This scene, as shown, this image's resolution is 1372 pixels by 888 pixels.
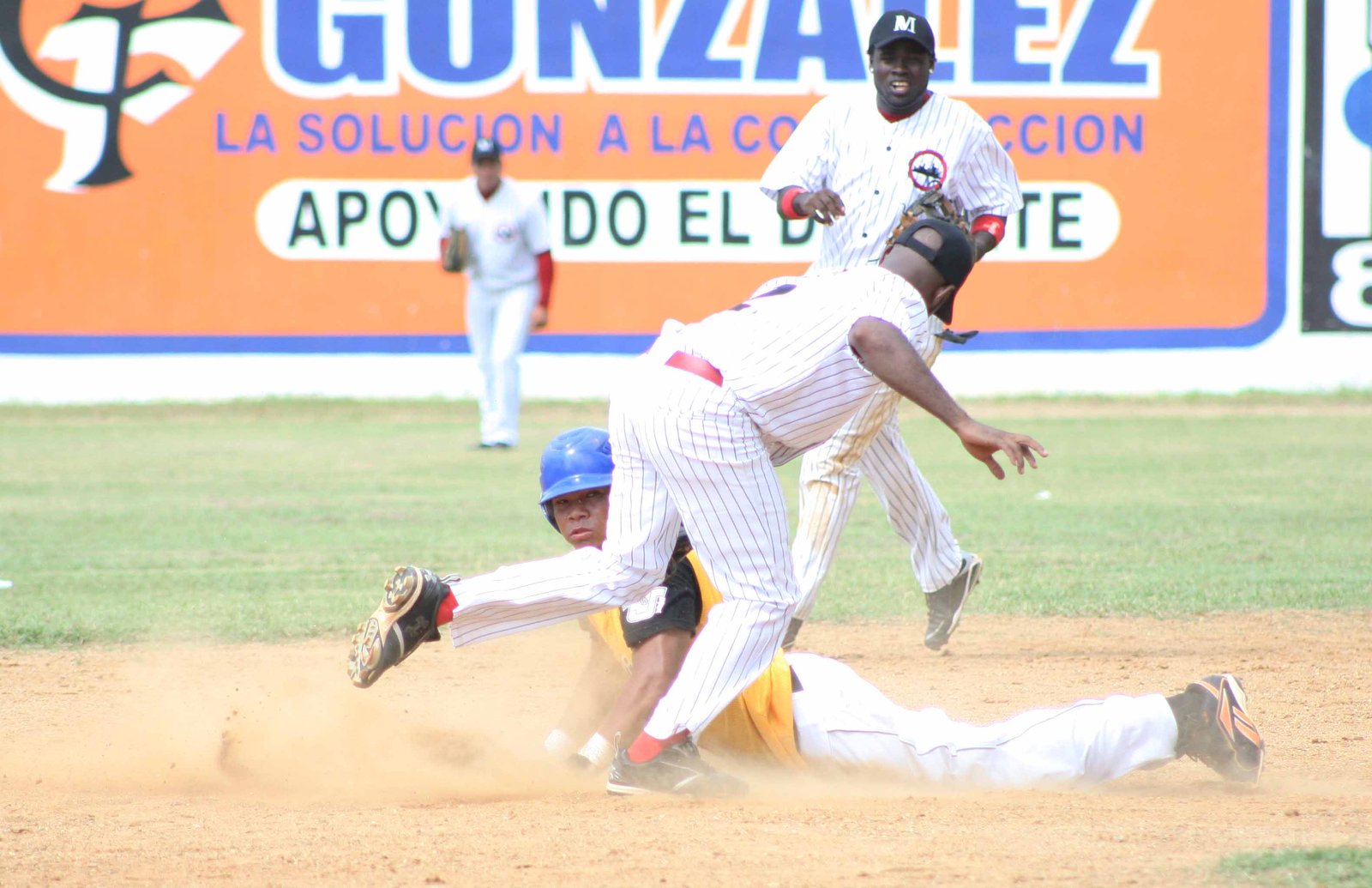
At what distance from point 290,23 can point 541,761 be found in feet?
43.0

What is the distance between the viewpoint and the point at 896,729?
A: 4227mm

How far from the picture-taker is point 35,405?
53.6 feet

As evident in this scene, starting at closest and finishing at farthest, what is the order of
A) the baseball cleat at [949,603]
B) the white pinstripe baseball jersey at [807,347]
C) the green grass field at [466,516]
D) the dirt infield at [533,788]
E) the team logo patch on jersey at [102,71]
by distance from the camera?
the dirt infield at [533,788] → the white pinstripe baseball jersey at [807,347] → the baseball cleat at [949,603] → the green grass field at [466,516] → the team logo patch on jersey at [102,71]

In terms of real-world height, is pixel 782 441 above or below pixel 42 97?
below

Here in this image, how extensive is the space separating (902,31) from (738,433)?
2.56m

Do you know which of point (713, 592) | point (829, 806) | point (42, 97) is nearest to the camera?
point (829, 806)

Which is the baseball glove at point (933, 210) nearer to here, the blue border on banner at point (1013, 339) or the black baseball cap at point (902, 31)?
the black baseball cap at point (902, 31)

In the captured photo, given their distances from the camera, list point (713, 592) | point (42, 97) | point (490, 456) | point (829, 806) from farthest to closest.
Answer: point (42, 97), point (490, 456), point (713, 592), point (829, 806)

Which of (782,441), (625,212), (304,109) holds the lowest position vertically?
(782,441)

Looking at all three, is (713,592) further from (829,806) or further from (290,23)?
(290,23)

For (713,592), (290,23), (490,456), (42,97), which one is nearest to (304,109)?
(290,23)

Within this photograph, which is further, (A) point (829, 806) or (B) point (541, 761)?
(B) point (541, 761)

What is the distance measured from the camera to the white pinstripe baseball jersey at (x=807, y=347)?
4008mm

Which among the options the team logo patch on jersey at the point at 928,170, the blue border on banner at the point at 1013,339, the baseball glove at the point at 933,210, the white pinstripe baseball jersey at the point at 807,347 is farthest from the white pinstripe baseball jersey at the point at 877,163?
the blue border on banner at the point at 1013,339
